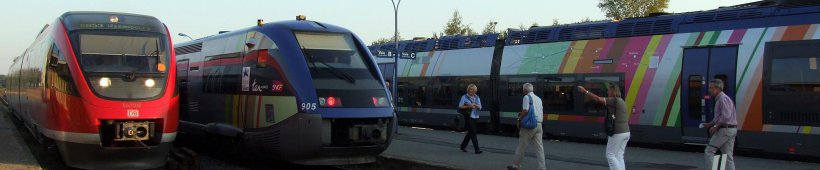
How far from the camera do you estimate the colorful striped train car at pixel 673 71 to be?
11391 millimetres

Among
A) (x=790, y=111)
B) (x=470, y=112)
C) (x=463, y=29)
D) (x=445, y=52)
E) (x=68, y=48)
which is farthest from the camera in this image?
(x=463, y=29)

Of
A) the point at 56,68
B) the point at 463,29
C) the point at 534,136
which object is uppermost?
the point at 463,29

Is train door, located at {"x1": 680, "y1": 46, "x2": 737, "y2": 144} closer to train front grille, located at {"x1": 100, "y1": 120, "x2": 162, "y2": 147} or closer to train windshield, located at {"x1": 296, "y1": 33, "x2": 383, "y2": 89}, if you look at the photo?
train windshield, located at {"x1": 296, "y1": 33, "x2": 383, "y2": 89}

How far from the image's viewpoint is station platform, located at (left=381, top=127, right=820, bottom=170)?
35.4ft

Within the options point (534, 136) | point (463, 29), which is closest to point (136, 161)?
point (534, 136)

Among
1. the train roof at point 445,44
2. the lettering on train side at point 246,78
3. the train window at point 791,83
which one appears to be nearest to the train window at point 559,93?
the train roof at point 445,44

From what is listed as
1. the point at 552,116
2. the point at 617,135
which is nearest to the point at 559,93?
the point at 552,116

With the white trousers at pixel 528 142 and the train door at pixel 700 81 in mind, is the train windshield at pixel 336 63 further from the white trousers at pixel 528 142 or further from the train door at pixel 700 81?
the train door at pixel 700 81

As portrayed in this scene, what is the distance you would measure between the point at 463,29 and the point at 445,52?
29641 mm

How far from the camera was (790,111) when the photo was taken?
37.1 feet

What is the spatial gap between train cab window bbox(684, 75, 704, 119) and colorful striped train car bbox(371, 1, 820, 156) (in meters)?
0.02

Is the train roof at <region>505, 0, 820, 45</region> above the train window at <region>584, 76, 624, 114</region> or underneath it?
above

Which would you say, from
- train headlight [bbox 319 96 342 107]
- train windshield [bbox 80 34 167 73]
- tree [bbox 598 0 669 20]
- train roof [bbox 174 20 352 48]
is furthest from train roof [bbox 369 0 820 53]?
tree [bbox 598 0 669 20]

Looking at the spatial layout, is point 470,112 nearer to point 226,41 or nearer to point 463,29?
point 226,41
